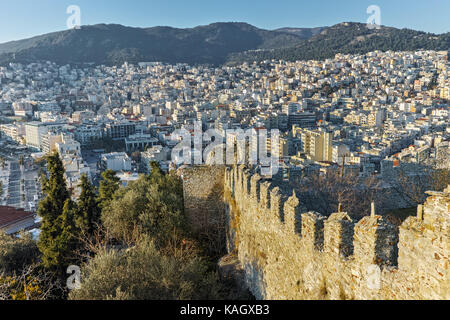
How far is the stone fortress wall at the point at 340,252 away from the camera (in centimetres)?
231

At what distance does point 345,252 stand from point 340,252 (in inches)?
1.8

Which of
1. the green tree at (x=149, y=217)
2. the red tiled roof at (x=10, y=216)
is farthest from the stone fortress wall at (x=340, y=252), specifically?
the red tiled roof at (x=10, y=216)

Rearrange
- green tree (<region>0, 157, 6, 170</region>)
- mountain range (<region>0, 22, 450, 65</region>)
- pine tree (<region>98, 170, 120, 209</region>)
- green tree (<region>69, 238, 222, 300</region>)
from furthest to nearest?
mountain range (<region>0, 22, 450, 65</region>) < green tree (<region>0, 157, 6, 170</region>) < pine tree (<region>98, 170, 120, 209</region>) < green tree (<region>69, 238, 222, 300</region>)

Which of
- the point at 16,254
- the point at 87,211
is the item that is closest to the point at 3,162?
the point at 87,211

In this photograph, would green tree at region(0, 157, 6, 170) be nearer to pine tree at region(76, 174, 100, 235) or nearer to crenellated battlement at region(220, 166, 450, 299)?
pine tree at region(76, 174, 100, 235)

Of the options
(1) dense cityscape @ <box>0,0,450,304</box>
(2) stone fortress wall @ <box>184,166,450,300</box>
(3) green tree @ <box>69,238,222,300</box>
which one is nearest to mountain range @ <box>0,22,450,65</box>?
(1) dense cityscape @ <box>0,0,450,304</box>

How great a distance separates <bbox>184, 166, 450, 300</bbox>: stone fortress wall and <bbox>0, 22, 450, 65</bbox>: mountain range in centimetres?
12019

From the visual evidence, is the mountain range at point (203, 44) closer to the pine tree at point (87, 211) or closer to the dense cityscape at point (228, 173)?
the dense cityscape at point (228, 173)

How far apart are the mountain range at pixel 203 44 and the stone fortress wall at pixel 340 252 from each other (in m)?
120

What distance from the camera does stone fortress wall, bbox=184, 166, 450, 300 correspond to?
231cm

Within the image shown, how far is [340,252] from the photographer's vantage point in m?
3.12

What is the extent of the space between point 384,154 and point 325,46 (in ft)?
323
